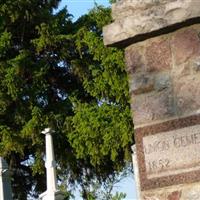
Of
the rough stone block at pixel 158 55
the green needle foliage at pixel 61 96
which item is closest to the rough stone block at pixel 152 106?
the rough stone block at pixel 158 55

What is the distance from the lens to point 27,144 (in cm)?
1780

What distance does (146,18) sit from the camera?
3236 mm

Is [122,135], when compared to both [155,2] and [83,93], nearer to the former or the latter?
[83,93]

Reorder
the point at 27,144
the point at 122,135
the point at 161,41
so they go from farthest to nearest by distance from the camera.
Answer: the point at 27,144, the point at 122,135, the point at 161,41

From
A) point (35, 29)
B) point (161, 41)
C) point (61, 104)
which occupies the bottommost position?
point (161, 41)

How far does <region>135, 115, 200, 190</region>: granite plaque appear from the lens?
3.01m

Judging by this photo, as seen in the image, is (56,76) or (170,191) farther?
(56,76)

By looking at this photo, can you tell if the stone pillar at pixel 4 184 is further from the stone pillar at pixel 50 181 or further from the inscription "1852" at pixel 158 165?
the inscription "1852" at pixel 158 165

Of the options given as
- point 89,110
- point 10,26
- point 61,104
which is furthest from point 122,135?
point 10,26

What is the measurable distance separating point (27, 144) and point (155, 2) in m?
14.8

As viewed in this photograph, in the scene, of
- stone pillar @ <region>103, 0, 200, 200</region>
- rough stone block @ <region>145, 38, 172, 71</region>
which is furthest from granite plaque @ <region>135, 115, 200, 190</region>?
rough stone block @ <region>145, 38, 172, 71</region>

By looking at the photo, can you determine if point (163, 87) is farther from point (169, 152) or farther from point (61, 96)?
point (61, 96)

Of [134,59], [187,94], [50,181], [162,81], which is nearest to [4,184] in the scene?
[50,181]

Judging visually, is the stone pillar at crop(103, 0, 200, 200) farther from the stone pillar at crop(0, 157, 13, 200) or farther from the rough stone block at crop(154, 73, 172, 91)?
the stone pillar at crop(0, 157, 13, 200)
